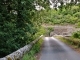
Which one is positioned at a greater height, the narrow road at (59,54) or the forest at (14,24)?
the forest at (14,24)

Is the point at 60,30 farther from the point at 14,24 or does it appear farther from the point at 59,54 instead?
the point at 59,54

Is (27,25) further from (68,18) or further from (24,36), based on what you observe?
(68,18)

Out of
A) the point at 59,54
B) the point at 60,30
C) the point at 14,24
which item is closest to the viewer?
the point at 59,54

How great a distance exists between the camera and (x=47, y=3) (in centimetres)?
2634

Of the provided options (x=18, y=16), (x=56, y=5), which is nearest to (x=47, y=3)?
(x=56, y=5)

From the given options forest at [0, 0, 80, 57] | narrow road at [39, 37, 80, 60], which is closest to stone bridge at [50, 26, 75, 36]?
narrow road at [39, 37, 80, 60]

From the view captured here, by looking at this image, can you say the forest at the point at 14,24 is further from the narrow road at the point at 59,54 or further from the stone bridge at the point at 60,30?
the stone bridge at the point at 60,30

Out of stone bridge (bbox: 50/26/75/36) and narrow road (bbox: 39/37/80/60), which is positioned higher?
narrow road (bbox: 39/37/80/60)

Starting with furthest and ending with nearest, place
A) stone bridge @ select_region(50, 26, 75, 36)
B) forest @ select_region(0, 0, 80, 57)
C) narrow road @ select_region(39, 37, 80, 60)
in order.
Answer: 1. stone bridge @ select_region(50, 26, 75, 36)
2. forest @ select_region(0, 0, 80, 57)
3. narrow road @ select_region(39, 37, 80, 60)

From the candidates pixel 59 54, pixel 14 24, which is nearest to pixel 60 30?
pixel 14 24

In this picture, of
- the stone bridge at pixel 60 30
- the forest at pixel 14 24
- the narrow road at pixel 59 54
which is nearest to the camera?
the narrow road at pixel 59 54

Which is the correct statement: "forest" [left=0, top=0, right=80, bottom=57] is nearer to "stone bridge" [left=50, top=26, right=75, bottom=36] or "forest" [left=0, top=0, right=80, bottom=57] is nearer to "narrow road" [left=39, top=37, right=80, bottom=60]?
"narrow road" [left=39, top=37, right=80, bottom=60]

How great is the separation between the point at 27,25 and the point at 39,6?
5639 mm

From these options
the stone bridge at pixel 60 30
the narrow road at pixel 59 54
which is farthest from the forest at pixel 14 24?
the stone bridge at pixel 60 30
